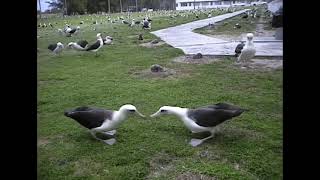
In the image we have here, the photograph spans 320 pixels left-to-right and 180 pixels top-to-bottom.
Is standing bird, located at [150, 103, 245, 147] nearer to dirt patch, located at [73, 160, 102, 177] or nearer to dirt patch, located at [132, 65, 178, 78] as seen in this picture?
dirt patch, located at [73, 160, 102, 177]

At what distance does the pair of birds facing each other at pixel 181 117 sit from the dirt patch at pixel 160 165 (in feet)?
1.07

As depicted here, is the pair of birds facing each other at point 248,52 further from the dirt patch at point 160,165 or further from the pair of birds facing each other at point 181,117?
the dirt patch at point 160,165

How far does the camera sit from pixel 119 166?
2.42 meters

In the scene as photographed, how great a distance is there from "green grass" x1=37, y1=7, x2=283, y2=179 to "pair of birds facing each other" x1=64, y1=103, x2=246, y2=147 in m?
0.12

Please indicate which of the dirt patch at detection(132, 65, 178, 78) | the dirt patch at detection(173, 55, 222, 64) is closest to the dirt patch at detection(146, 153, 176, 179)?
the dirt patch at detection(132, 65, 178, 78)

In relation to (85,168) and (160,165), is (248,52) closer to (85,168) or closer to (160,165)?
(160,165)

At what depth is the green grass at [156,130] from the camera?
1.73 metres

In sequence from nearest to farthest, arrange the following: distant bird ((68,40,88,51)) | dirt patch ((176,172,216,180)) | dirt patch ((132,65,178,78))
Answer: dirt patch ((176,172,216,180)), dirt patch ((132,65,178,78)), distant bird ((68,40,88,51))

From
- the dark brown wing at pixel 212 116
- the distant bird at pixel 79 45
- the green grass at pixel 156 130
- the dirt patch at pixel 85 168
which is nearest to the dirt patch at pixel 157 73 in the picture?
the green grass at pixel 156 130

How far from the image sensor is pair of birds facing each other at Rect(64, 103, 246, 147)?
9.06 feet

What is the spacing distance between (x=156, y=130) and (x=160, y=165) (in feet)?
2.68

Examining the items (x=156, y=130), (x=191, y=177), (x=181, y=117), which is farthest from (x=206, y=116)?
(x=191, y=177)
